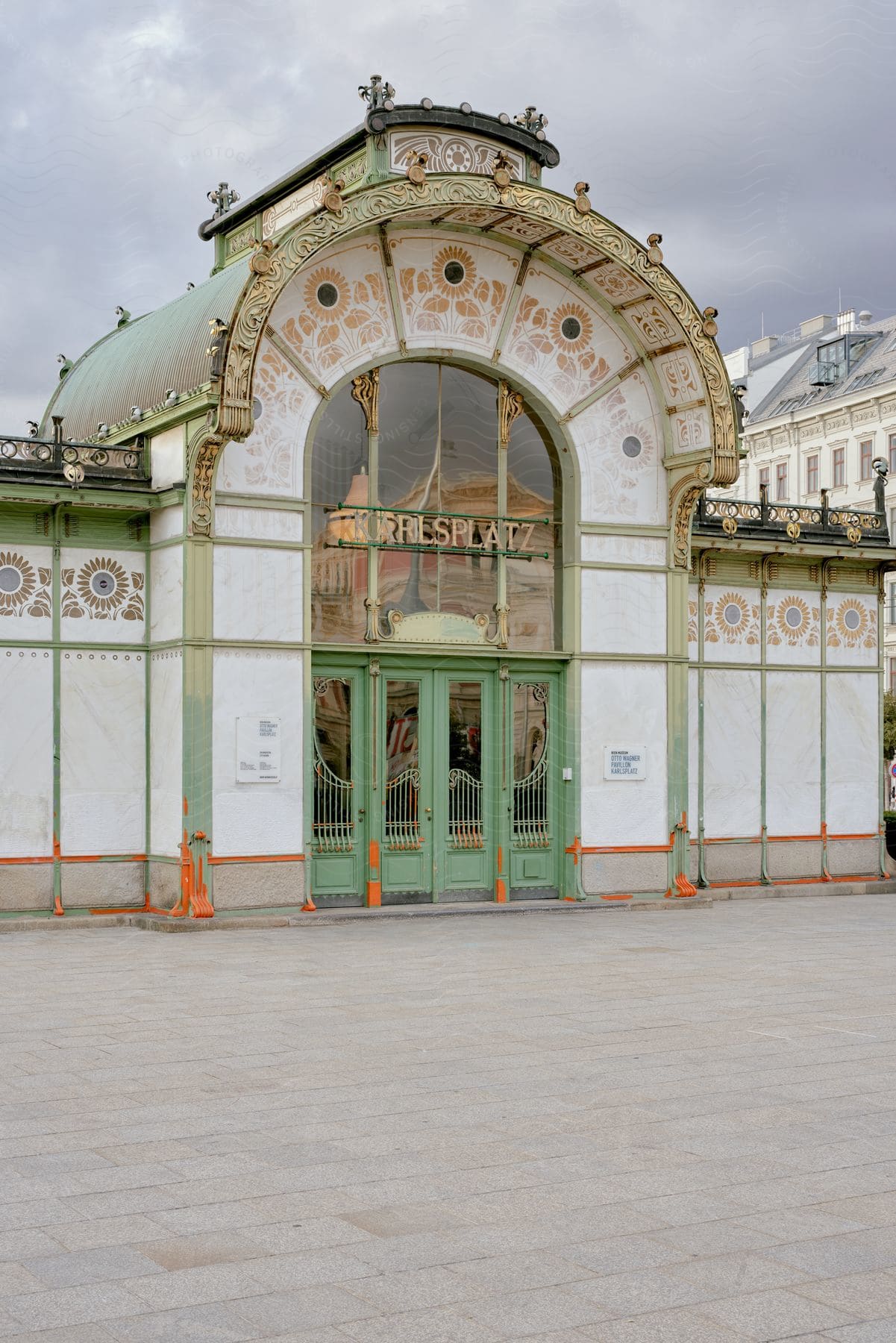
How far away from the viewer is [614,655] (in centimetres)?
2025

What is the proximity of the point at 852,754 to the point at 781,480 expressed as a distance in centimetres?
4299

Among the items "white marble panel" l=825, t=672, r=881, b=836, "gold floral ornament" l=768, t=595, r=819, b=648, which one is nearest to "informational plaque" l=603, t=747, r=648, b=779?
"gold floral ornament" l=768, t=595, r=819, b=648

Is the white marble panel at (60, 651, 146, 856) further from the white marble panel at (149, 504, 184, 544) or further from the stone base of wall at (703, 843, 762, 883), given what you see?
the stone base of wall at (703, 843, 762, 883)

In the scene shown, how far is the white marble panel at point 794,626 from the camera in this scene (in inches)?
889

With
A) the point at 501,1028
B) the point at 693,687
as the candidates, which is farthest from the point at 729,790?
the point at 501,1028

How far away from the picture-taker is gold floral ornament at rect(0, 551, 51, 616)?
57.9ft

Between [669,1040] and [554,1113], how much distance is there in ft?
7.55

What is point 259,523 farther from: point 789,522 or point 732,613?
point 789,522

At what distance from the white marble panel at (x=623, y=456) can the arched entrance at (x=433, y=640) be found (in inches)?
16.4

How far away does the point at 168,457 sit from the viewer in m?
18.2

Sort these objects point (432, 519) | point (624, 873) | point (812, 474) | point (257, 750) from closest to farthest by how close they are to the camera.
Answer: point (257, 750)
point (432, 519)
point (624, 873)
point (812, 474)

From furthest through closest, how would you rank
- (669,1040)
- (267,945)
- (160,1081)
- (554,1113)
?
(267,945), (669,1040), (160,1081), (554,1113)

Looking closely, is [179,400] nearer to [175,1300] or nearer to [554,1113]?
[554,1113]

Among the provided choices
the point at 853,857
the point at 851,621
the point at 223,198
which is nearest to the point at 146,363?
the point at 223,198
